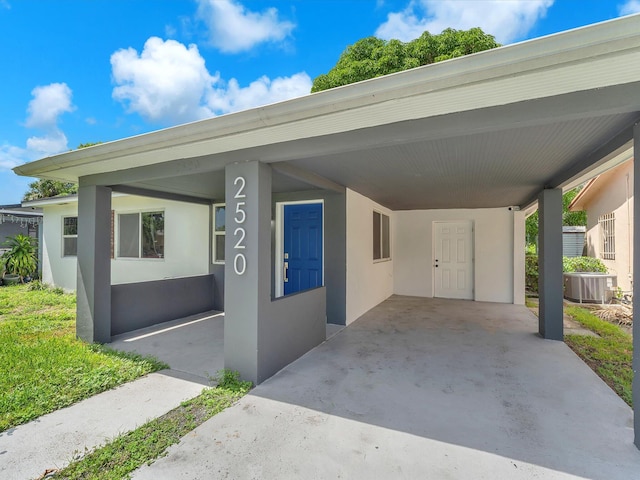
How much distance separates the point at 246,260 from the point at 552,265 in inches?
180

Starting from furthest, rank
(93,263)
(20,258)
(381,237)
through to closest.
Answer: (20,258), (381,237), (93,263)

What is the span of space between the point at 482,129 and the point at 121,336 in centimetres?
544

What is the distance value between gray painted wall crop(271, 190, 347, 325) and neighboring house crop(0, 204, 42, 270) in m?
9.95

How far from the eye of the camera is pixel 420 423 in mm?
2488

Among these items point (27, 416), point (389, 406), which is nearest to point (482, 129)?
point (389, 406)

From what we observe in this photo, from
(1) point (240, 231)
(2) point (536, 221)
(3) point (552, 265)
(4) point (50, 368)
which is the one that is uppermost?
(2) point (536, 221)

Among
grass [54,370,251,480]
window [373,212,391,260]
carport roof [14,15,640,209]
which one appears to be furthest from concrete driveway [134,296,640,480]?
window [373,212,391,260]

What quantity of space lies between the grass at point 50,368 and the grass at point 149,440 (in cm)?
96

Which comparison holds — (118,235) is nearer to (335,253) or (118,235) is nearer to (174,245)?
(174,245)

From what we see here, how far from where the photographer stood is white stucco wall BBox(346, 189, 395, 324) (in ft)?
18.5

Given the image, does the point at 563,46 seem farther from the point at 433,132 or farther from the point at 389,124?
the point at 389,124

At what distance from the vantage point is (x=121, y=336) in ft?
15.9

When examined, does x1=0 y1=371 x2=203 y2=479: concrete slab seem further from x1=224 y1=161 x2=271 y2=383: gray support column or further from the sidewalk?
x1=224 y1=161 x2=271 y2=383: gray support column

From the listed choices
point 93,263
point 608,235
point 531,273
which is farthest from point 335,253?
point 608,235
